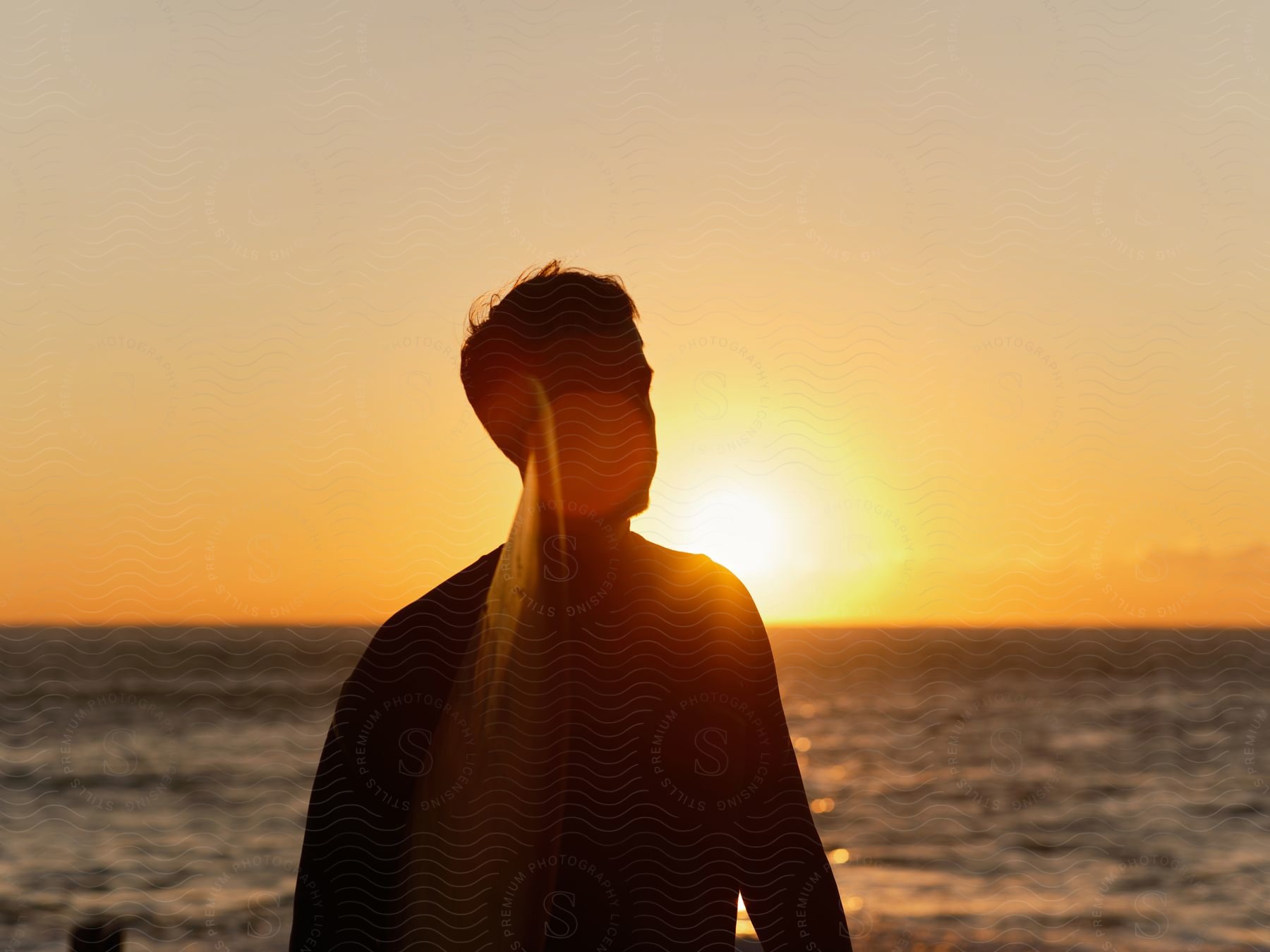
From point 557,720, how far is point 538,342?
1.81ft

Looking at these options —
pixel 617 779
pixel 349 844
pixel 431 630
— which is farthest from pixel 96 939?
pixel 617 779

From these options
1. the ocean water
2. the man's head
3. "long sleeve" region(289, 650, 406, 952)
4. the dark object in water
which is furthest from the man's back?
the ocean water

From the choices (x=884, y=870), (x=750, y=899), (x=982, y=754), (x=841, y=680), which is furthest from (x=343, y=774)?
(x=841, y=680)

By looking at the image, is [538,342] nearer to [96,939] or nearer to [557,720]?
[557,720]

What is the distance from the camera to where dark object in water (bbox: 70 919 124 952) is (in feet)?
8.26

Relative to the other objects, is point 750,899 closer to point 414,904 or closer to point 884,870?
point 414,904

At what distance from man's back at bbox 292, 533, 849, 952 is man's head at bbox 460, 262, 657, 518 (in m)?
0.10

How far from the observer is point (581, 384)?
1516 mm

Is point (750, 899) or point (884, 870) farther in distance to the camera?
point (884, 870)

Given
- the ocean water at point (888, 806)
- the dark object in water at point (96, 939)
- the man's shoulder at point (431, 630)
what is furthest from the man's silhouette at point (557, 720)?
the ocean water at point (888, 806)

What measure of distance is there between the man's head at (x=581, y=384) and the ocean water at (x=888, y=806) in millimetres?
1673

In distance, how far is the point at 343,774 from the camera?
1527 millimetres

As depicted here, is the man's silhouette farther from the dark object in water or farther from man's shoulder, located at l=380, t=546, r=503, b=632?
the dark object in water

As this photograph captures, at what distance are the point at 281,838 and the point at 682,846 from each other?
13.6 m
